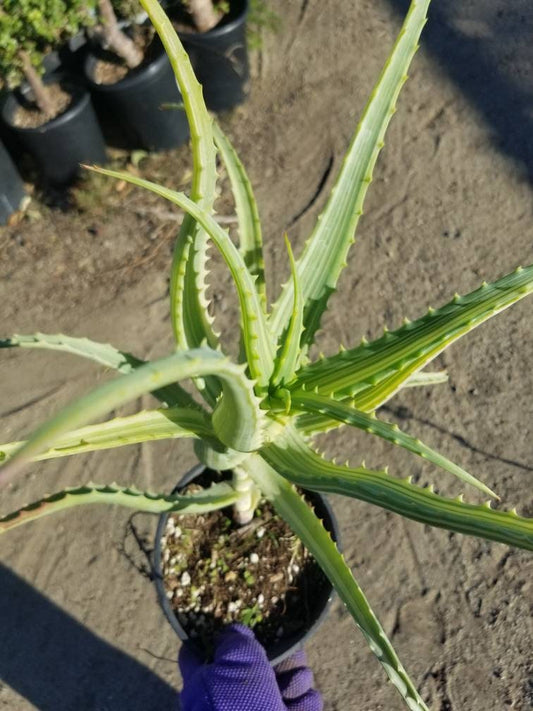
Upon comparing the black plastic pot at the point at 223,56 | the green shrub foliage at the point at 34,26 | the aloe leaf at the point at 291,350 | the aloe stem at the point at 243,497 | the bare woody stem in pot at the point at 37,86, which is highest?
the green shrub foliage at the point at 34,26

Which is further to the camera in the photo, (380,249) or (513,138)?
(513,138)

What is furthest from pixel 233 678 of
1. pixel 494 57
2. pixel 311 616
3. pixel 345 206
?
pixel 494 57

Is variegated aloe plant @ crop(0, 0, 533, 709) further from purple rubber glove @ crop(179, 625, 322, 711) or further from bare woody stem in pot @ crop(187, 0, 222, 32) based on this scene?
bare woody stem in pot @ crop(187, 0, 222, 32)

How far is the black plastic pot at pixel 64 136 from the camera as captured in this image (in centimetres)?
217

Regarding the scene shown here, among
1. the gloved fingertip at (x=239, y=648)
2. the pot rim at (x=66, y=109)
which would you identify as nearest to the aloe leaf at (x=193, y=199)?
the gloved fingertip at (x=239, y=648)

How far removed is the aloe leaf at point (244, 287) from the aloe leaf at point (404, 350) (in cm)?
6

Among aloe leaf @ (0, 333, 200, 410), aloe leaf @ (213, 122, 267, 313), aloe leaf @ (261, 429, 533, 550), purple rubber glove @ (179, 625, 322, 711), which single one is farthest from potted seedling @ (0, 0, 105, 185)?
purple rubber glove @ (179, 625, 322, 711)

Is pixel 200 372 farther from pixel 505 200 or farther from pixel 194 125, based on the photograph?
pixel 505 200

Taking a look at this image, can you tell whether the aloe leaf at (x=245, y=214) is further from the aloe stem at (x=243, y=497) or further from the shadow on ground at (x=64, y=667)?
the shadow on ground at (x=64, y=667)

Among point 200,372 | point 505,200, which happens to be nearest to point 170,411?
point 200,372

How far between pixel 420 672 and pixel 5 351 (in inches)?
58.0

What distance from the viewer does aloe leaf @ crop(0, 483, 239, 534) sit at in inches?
33.0

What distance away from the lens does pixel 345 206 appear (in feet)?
3.17

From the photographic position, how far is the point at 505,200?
222 cm
